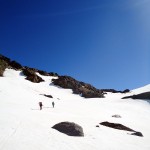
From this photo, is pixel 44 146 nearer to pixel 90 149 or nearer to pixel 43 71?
pixel 90 149

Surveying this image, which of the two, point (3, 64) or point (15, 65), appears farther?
point (15, 65)

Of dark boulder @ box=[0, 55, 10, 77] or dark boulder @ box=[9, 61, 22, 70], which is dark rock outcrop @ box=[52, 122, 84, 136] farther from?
dark boulder @ box=[9, 61, 22, 70]

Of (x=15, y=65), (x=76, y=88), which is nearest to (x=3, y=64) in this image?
(x=15, y=65)

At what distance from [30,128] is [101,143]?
21.1ft

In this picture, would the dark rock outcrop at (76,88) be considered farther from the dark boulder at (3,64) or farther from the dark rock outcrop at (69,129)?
the dark rock outcrop at (69,129)

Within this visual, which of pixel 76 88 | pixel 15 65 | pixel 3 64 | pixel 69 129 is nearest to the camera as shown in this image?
pixel 69 129

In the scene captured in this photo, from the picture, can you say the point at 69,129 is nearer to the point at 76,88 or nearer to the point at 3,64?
the point at 76,88

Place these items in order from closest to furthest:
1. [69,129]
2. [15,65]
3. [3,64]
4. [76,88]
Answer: [69,129] → [76,88] → [3,64] → [15,65]

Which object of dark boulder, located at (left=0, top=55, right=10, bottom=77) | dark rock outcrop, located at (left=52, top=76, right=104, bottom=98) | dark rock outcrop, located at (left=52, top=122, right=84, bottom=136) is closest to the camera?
dark rock outcrop, located at (left=52, top=122, right=84, bottom=136)

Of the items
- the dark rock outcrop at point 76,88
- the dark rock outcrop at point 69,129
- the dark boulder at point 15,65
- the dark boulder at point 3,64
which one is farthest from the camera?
the dark boulder at point 15,65

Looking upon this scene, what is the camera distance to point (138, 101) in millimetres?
68500

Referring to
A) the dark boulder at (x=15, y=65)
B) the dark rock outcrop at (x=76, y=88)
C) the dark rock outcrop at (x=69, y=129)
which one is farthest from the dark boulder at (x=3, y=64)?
the dark rock outcrop at (x=69, y=129)

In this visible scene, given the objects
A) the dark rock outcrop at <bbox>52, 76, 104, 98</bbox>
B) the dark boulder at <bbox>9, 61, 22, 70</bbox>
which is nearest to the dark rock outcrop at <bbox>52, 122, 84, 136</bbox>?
the dark rock outcrop at <bbox>52, 76, 104, 98</bbox>

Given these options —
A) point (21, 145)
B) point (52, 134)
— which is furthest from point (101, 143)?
point (21, 145)
